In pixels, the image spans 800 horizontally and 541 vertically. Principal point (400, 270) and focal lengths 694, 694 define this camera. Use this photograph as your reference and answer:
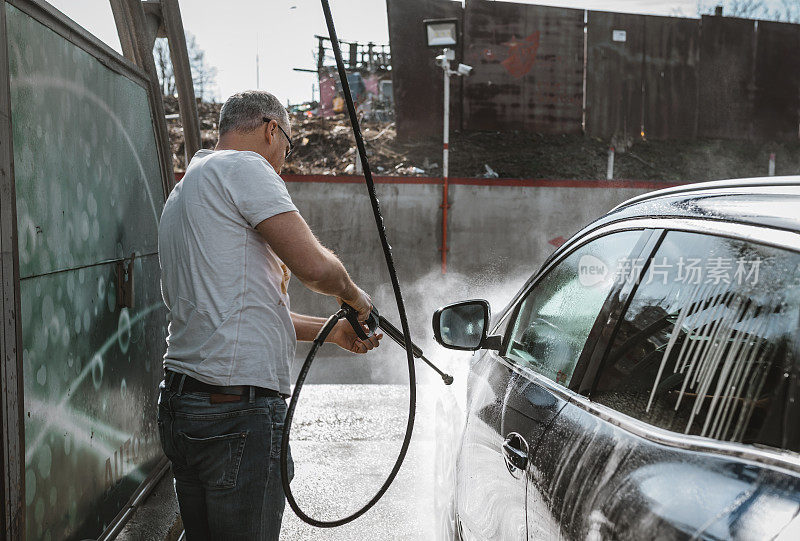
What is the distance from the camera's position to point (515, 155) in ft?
50.5

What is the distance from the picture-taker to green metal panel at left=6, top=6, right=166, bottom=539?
96.1 inches

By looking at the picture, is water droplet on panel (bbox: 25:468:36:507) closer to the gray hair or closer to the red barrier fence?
the gray hair

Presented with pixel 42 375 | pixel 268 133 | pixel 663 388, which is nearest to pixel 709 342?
pixel 663 388

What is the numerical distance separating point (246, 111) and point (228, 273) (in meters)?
0.68

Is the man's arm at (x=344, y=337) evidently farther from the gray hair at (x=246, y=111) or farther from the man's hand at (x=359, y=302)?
the gray hair at (x=246, y=111)

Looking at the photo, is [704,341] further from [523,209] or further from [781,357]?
[523,209]

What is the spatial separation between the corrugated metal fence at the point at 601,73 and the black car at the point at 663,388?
12.8m

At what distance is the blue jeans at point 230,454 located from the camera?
233 cm

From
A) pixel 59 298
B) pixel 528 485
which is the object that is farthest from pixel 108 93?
pixel 528 485

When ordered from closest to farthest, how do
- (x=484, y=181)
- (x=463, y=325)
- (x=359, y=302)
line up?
(x=359, y=302) → (x=463, y=325) → (x=484, y=181)

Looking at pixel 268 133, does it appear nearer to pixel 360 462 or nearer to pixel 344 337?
pixel 344 337

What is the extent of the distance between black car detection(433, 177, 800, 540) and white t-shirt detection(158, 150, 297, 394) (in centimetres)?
89

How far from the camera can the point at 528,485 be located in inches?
78.0

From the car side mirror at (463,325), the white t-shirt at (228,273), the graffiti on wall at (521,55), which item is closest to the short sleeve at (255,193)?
the white t-shirt at (228,273)
